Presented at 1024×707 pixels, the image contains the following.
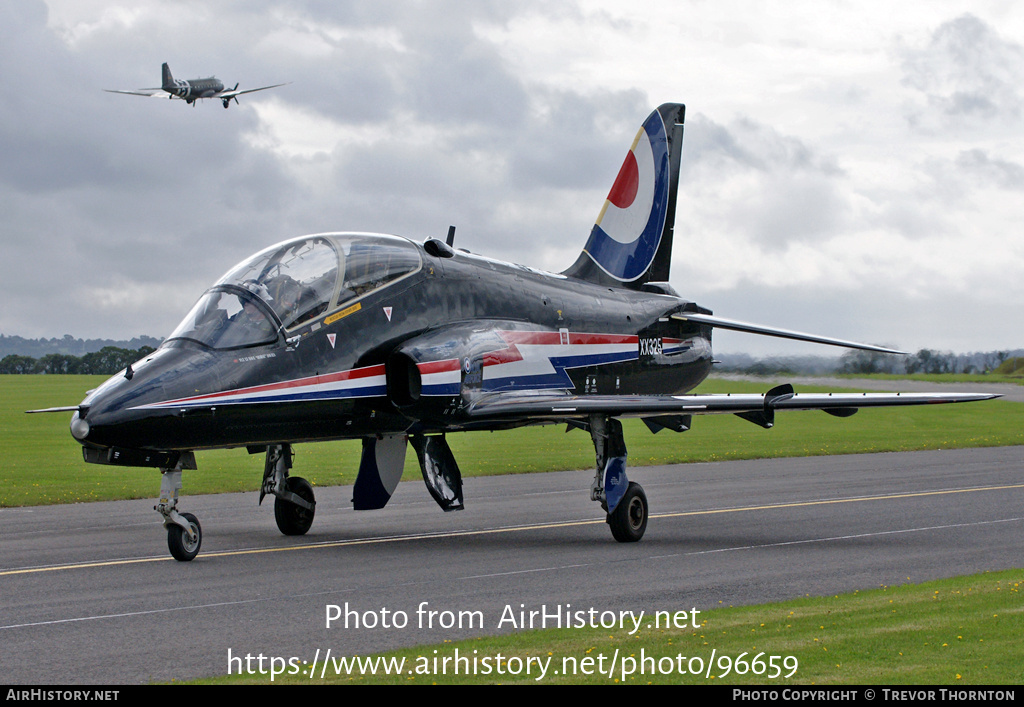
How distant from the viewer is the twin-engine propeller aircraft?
12461mm

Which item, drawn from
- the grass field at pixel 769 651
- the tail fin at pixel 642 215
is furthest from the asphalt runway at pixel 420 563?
the tail fin at pixel 642 215

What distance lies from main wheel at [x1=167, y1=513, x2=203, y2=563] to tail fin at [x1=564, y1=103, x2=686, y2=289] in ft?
32.0

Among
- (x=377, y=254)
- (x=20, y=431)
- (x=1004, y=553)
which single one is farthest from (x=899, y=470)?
(x=20, y=431)

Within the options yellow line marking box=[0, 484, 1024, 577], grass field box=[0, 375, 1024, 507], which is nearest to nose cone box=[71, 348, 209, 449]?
yellow line marking box=[0, 484, 1024, 577]

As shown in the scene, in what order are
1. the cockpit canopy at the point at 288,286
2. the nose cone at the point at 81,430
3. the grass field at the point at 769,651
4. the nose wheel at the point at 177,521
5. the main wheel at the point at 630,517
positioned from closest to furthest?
1. the grass field at the point at 769,651
2. the nose cone at the point at 81,430
3. the nose wheel at the point at 177,521
4. the cockpit canopy at the point at 288,286
5. the main wheel at the point at 630,517

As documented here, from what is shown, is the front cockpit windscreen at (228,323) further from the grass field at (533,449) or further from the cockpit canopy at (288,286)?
the grass field at (533,449)

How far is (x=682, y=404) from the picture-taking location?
14.7 metres

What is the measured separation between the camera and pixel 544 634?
871 cm

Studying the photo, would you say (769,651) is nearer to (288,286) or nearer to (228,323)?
(228,323)

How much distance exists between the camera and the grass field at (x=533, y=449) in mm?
25984

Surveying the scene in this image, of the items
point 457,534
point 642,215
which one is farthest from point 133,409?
point 642,215

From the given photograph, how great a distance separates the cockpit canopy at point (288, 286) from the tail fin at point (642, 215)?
6589mm

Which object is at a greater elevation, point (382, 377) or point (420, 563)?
point (382, 377)

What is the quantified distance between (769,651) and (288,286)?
7772 millimetres
